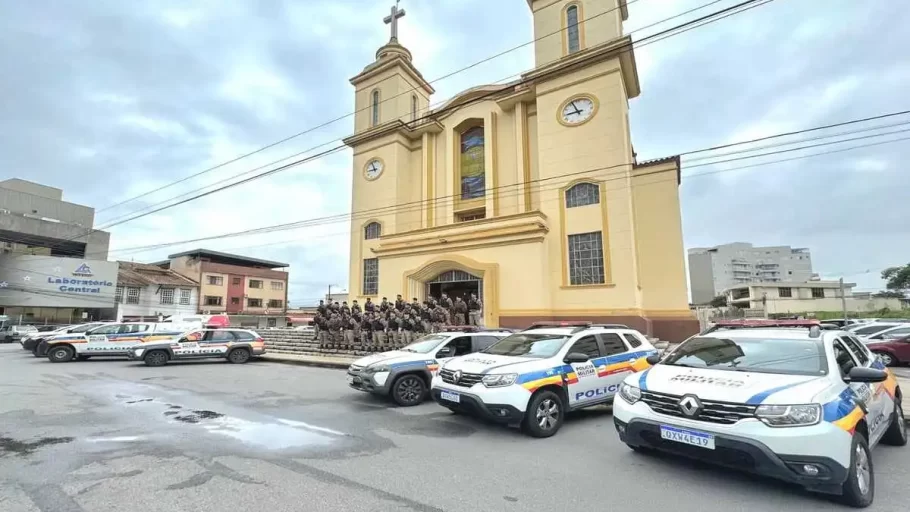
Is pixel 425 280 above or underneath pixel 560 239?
underneath

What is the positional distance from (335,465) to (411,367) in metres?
3.62

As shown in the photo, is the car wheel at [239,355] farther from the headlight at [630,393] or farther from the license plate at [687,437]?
the license plate at [687,437]

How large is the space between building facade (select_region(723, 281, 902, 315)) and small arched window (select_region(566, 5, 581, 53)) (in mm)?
41694

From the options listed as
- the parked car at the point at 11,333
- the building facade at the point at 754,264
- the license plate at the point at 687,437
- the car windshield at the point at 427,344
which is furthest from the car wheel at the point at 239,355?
the building facade at the point at 754,264

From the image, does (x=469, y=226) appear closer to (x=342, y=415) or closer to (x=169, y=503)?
(x=342, y=415)

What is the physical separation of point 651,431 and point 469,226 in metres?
16.4

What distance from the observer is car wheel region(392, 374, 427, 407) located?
26.5 ft

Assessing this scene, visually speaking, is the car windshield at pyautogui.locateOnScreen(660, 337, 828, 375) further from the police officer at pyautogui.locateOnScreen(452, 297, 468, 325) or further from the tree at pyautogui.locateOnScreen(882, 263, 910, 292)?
the tree at pyautogui.locateOnScreen(882, 263, 910, 292)

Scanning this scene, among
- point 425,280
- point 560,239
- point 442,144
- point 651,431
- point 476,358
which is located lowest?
point 651,431

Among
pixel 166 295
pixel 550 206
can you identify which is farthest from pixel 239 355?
pixel 166 295

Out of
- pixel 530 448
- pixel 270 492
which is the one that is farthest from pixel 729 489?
pixel 270 492

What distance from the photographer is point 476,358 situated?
22.3ft

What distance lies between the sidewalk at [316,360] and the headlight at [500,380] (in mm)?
9227

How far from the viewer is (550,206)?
65.6 feet
